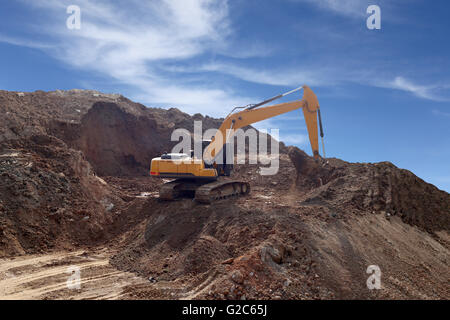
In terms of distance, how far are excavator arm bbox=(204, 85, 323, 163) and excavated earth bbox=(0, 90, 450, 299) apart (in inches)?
75.5

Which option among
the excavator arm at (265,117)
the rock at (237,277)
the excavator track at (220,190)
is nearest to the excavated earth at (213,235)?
the rock at (237,277)

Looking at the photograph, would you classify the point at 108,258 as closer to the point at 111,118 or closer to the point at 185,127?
the point at 111,118

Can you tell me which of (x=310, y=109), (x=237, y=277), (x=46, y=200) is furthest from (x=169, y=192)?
(x=237, y=277)

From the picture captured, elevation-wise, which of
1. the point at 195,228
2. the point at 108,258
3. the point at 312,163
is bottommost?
the point at 108,258

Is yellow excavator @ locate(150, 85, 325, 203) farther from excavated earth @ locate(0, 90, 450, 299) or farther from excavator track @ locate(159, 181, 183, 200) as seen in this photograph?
excavated earth @ locate(0, 90, 450, 299)

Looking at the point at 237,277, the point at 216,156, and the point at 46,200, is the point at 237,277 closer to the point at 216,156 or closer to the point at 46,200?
the point at 216,156

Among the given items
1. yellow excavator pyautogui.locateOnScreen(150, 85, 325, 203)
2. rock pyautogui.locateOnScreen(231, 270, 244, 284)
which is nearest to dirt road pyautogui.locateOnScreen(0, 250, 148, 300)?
rock pyautogui.locateOnScreen(231, 270, 244, 284)

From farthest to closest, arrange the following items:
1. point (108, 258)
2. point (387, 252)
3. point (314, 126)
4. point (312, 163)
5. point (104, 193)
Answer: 1. point (312, 163)
2. point (104, 193)
3. point (314, 126)
4. point (108, 258)
5. point (387, 252)

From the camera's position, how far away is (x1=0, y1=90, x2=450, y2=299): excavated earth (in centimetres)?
704

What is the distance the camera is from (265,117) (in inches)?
521

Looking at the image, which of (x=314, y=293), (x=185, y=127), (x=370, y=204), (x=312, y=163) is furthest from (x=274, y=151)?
(x=314, y=293)

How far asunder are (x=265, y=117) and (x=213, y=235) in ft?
17.9
